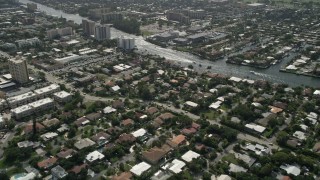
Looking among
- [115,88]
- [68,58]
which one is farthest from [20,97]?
[68,58]

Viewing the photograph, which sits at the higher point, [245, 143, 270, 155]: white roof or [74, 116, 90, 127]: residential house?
[245, 143, 270, 155]: white roof

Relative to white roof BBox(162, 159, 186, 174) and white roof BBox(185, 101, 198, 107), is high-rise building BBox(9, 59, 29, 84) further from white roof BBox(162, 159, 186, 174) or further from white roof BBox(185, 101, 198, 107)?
white roof BBox(162, 159, 186, 174)

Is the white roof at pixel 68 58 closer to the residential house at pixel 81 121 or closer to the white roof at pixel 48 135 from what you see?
the residential house at pixel 81 121

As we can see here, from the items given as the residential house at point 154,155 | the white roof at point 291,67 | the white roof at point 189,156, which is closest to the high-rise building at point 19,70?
the residential house at point 154,155

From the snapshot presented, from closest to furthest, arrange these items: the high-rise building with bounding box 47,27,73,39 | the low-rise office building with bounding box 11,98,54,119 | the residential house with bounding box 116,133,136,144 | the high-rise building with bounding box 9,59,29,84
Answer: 1. the residential house with bounding box 116,133,136,144
2. the low-rise office building with bounding box 11,98,54,119
3. the high-rise building with bounding box 9,59,29,84
4. the high-rise building with bounding box 47,27,73,39

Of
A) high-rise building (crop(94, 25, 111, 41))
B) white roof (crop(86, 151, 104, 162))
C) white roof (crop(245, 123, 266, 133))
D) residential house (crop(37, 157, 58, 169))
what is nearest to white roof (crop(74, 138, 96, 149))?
white roof (crop(86, 151, 104, 162))

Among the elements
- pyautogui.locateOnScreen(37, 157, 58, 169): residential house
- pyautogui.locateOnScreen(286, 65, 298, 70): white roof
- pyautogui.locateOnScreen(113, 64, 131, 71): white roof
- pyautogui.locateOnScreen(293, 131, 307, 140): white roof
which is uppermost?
pyautogui.locateOnScreen(286, 65, 298, 70): white roof

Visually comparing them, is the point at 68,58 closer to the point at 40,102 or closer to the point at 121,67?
the point at 121,67
